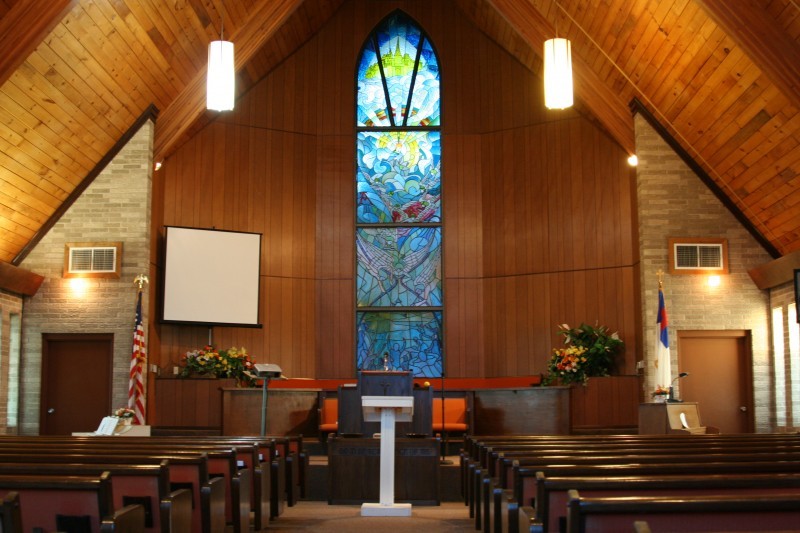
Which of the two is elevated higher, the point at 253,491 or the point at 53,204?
the point at 53,204

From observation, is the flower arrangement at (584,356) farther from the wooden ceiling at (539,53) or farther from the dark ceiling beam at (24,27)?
the dark ceiling beam at (24,27)

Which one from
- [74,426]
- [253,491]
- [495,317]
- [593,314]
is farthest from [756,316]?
[74,426]

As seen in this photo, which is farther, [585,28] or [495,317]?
[495,317]

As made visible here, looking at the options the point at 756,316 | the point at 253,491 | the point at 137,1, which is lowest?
the point at 253,491

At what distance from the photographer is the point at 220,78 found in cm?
908

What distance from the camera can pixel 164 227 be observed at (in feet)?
41.6

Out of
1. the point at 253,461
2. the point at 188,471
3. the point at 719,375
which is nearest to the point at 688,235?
the point at 719,375

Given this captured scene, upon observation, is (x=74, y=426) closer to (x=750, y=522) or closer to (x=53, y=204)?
(x=53, y=204)

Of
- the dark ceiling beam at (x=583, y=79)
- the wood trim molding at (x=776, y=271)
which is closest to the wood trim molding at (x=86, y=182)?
the dark ceiling beam at (x=583, y=79)

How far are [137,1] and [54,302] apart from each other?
3.98 metres

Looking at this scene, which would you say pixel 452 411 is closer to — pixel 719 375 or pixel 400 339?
pixel 400 339

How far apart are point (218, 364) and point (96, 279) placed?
1.84 meters

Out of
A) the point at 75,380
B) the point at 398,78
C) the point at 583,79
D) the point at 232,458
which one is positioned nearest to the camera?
the point at 232,458

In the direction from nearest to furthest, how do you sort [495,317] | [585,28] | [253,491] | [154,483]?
[154,483] → [253,491] → [585,28] → [495,317]
